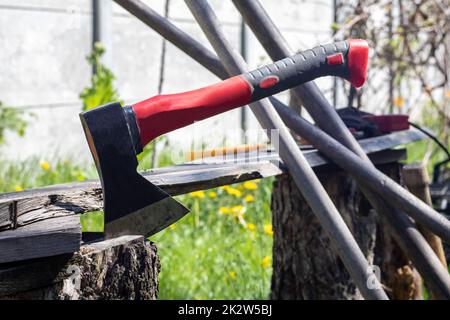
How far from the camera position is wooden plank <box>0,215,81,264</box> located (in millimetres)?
1661

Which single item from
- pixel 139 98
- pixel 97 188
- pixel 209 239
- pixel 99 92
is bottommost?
pixel 209 239

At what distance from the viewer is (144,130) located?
1.95m

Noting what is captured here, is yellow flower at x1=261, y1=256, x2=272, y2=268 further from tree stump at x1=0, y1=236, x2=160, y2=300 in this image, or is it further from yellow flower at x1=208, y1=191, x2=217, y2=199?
tree stump at x1=0, y1=236, x2=160, y2=300

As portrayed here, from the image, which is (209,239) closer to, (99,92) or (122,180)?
(99,92)

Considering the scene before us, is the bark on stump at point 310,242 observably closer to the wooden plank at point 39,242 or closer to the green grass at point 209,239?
the green grass at point 209,239

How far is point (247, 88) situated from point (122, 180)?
1.32ft

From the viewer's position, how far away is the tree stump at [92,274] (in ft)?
5.60

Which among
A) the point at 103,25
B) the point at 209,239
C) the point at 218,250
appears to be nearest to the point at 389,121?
the point at 218,250

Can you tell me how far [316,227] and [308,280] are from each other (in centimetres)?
21

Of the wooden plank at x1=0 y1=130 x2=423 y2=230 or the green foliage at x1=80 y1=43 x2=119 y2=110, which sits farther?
the green foliage at x1=80 y1=43 x2=119 y2=110

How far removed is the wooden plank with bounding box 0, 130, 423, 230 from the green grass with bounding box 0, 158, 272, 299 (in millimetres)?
953

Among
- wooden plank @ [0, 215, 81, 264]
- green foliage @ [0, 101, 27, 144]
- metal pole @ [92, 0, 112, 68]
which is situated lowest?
wooden plank @ [0, 215, 81, 264]

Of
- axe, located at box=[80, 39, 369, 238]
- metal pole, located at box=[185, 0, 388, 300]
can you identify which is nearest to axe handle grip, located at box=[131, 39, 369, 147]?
axe, located at box=[80, 39, 369, 238]

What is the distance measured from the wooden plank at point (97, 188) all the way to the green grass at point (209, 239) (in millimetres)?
953
